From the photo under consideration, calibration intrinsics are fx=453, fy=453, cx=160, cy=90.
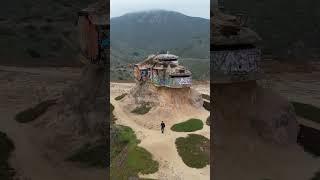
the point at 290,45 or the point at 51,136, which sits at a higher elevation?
the point at 290,45

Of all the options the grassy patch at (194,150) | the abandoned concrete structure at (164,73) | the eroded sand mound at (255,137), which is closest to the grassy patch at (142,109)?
the abandoned concrete structure at (164,73)

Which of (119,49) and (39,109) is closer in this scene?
(39,109)

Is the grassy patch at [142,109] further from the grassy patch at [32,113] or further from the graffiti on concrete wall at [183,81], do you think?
the grassy patch at [32,113]

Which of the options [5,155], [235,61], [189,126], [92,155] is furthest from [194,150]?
[5,155]

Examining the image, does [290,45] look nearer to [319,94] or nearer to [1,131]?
[319,94]

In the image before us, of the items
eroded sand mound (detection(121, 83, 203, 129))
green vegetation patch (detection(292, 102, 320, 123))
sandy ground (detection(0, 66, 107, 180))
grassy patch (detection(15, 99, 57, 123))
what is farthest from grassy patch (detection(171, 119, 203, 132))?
grassy patch (detection(15, 99, 57, 123))

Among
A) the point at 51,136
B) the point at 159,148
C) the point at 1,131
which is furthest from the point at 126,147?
the point at 1,131

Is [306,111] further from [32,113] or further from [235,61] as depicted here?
[32,113]
